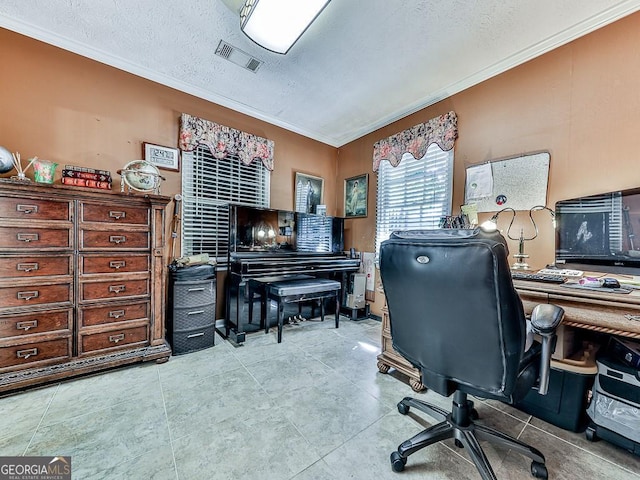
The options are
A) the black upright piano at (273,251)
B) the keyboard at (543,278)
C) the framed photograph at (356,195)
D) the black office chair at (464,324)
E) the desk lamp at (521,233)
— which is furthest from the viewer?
the framed photograph at (356,195)

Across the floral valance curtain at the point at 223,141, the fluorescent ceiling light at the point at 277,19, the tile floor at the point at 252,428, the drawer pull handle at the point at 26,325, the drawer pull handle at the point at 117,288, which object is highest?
the fluorescent ceiling light at the point at 277,19

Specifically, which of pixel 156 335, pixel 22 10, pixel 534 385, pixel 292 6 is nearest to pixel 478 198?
pixel 534 385

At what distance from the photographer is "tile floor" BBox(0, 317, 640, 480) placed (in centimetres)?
119

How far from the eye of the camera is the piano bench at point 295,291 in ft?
8.76

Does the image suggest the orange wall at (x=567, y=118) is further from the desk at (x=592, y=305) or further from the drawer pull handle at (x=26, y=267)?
the drawer pull handle at (x=26, y=267)

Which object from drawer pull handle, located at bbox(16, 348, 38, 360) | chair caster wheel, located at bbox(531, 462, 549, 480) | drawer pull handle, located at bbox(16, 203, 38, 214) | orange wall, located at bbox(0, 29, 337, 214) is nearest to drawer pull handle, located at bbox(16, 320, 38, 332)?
drawer pull handle, located at bbox(16, 348, 38, 360)

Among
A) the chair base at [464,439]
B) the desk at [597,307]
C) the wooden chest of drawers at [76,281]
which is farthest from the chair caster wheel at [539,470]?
the wooden chest of drawers at [76,281]

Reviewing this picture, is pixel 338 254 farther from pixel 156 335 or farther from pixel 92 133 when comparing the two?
pixel 92 133

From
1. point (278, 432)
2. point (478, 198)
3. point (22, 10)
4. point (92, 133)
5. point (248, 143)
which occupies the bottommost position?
point (278, 432)

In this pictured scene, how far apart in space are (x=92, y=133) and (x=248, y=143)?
58.7 inches

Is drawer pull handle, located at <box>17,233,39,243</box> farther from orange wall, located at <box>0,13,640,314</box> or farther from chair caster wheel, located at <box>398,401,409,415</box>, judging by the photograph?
chair caster wheel, located at <box>398,401,409,415</box>

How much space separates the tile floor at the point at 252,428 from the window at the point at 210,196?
1.31 meters

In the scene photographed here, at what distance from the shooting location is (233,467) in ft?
3.90

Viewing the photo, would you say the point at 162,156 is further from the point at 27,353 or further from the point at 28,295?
the point at 27,353
